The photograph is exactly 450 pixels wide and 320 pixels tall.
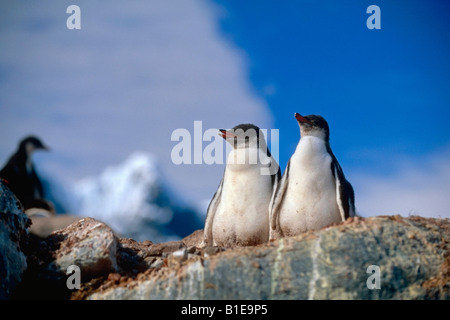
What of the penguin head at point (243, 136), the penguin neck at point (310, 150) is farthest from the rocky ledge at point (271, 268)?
the penguin head at point (243, 136)

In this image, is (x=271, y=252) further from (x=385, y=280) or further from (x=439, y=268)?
(x=439, y=268)

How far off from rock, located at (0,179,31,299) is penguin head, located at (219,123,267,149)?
318 centimetres

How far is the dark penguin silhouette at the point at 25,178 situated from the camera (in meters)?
14.0

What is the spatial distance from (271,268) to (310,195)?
7.48ft

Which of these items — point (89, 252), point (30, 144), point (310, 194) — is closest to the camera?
point (89, 252)

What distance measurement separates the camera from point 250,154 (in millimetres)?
7707

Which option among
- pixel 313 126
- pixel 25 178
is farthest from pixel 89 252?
pixel 25 178

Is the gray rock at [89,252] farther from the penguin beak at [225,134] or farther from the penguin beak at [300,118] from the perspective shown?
the penguin beak at [300,118]

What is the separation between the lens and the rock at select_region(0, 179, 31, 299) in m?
5.49

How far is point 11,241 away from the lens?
5871 millimetres

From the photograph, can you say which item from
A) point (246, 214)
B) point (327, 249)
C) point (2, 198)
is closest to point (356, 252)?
point (327, 249)

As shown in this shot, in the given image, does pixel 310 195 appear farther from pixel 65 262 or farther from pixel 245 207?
pixel 65 262

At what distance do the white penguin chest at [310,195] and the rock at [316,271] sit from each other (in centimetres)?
157

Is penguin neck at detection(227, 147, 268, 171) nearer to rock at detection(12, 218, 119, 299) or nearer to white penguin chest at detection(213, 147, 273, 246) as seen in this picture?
white penguin chest at detection(213, 147, 273, 246)
